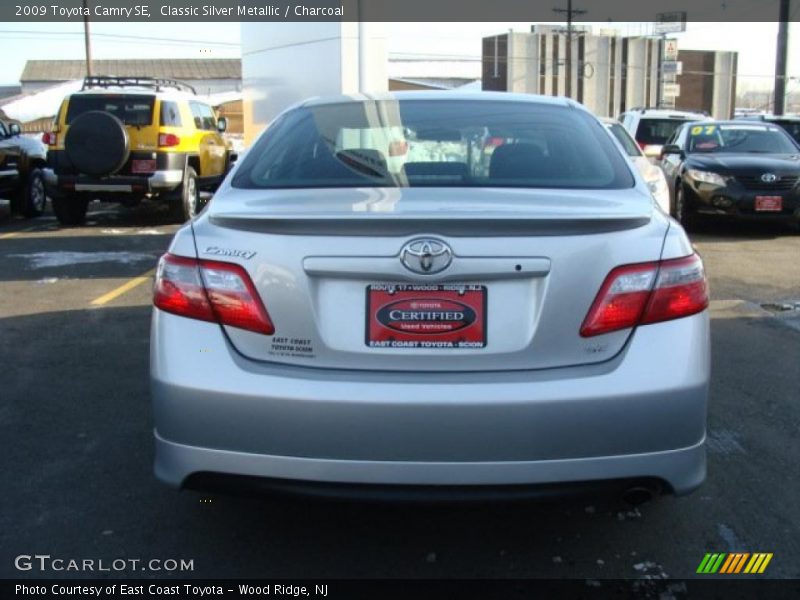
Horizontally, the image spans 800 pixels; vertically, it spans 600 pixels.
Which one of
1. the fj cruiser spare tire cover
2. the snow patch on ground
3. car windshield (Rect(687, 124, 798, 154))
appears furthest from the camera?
car windshield (Rect(687, 124, 798, 154))

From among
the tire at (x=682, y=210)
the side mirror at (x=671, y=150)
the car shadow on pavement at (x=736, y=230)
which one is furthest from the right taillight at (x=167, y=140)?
the car shadow on pavement at (x=736, y=230)

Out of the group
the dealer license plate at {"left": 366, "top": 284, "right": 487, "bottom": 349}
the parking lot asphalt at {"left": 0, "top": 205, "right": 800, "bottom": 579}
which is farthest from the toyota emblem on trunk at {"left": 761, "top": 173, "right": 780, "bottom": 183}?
the dealer license plate at {"left": 366, "top": 284, "right": 487, "bottom": 349}

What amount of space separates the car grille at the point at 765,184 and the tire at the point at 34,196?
975 centimetres

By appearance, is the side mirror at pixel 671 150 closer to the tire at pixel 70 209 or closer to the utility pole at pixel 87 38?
the tire at pixel 70 209

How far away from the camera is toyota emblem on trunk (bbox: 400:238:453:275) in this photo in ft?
8.09

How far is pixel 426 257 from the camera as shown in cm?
247

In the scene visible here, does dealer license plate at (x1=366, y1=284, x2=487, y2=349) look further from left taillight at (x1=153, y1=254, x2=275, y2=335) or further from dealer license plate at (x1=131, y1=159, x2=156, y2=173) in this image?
dealer license plate at (x1=131, y1=159, x2=156, y2=173)

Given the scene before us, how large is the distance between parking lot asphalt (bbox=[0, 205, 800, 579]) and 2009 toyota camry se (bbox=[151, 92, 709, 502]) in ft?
0.64

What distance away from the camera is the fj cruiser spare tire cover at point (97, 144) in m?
11.1

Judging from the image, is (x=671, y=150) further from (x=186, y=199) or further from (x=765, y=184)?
(x=186, y=199)

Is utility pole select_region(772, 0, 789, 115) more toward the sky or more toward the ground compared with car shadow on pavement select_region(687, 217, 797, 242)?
more toward the sky

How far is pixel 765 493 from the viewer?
11.4ft

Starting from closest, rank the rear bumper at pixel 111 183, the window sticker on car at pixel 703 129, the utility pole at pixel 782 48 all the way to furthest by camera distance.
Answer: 1. the rear bumper at pixel 111 183
2. the window sticker on car at pixel 703 129
3. the utility pole at pixel 782 48

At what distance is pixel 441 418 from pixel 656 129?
48.1ft
